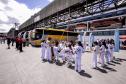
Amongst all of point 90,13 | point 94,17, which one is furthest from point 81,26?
point 90,13

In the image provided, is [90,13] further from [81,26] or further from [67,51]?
[67,51]

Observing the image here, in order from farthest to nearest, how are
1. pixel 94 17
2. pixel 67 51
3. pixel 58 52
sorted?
pixel 94 17
pixel 58 52
pixel 67 51

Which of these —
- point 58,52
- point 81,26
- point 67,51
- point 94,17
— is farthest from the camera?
point 81,26

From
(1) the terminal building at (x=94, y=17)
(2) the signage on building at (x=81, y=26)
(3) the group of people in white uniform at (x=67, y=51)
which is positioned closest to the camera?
(3) the group of people in white uniform at (x=67, y=51)

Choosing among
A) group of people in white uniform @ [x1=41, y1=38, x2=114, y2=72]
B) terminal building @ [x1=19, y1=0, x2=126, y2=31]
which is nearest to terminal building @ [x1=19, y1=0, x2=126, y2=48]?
terminal building @ [x1=19, y1=0, x2=126, y2=31]

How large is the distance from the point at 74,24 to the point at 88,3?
32.4 feet

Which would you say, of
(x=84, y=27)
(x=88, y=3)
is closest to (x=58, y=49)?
(x=88, y=3)

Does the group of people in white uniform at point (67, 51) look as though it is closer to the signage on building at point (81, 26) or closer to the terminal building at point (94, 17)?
the terminal building at point (94, 17)

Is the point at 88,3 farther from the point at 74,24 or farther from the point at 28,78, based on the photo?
the point at 28,78

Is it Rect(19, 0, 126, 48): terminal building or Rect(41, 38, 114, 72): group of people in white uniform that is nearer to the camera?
Rect(41, 38, 114, 72): group of people in white uniform

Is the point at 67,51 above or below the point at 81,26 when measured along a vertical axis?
below

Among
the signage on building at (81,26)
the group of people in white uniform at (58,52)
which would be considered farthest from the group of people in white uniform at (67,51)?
the signage on building at (81,26)

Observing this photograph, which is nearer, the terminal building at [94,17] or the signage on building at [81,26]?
the terminal building at [94,17]

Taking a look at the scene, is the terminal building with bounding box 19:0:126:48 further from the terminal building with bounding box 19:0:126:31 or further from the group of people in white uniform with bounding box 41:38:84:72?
the group of people in white uniform with bounding box 41:38:84:72
